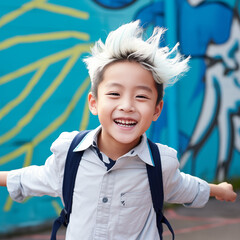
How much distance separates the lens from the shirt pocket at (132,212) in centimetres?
192

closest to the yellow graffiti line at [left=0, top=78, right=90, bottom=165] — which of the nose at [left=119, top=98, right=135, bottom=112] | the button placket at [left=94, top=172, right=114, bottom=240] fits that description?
the button placket at [left=94, top=172, right=114, bottom=240]

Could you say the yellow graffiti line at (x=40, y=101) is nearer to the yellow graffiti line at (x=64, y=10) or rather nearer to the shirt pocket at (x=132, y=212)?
the yellow graffiti line at (x=64, y=10)

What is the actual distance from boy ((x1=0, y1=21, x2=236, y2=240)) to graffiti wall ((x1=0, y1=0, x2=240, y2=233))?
7.41 feet

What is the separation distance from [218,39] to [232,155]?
1578 mm

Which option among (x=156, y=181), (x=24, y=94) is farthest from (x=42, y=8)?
(x=156, y=181)

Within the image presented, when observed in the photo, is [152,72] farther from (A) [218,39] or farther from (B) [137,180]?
(A) [218,39]

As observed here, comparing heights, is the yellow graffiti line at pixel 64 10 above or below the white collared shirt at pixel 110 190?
above

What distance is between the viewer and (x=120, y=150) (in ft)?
6.61

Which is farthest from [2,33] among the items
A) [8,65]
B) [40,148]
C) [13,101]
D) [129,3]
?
[129,3]

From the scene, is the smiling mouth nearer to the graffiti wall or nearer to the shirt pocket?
the shirt pocket

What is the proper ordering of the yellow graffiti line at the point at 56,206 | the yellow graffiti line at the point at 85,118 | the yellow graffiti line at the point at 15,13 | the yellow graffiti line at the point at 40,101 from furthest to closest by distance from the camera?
the yellow graffiti line at the point at 85,118 → the yellow graffiti line at the point at 56,206 → the yellow graffiti line at the point at 40,101 → the yellow graffiti line at the point at 15,13

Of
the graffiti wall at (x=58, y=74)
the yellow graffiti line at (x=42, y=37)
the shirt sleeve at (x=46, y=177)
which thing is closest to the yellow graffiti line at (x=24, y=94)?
the graffiti wall at (x=58, y=74)

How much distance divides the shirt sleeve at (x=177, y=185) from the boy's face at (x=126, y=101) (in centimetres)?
19

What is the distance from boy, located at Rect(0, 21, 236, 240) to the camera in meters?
1.89
